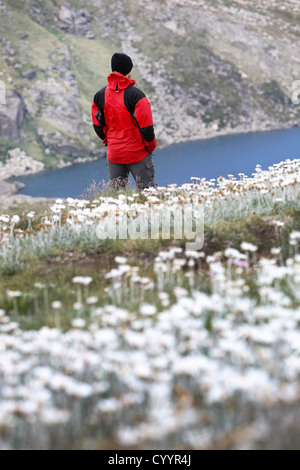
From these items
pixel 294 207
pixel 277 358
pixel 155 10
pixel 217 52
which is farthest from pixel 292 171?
pixel 155 10

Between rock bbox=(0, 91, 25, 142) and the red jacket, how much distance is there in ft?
350

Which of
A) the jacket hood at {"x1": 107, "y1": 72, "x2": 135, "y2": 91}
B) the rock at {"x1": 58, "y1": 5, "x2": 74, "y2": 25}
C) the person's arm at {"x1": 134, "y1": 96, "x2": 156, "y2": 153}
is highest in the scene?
the rock at {"x1": 58, "y1": 5, "x2": 74, "y2": 25}

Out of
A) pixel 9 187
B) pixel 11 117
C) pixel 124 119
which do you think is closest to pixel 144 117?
pixel 124 119

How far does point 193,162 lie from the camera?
296ft

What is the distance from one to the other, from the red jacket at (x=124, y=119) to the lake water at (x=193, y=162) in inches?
2371

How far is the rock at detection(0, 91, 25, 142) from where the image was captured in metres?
108

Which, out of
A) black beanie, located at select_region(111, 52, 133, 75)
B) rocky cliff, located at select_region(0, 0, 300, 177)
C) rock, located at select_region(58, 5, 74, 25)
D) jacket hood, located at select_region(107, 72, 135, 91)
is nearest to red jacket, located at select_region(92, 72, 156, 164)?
jacket hood, located at select_region(107, 72, 135, 91)

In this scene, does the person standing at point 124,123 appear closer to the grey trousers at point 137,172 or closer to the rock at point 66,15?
the grey trousers at point 137,172

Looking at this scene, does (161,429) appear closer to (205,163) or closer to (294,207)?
(294,207)

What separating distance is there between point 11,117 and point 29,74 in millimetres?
21002

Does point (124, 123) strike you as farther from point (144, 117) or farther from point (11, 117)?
point (11, 117)

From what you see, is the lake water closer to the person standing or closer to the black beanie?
the person standing

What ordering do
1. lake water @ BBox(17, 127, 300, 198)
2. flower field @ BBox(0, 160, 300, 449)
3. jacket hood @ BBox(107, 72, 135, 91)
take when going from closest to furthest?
flower field @ BBox(0, 160, 300, 449) < jacket hood @ BBox(107, 72, 135, 91) < lake water @ BBox(17, 127, 300, 198)

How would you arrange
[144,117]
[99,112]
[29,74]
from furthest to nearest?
[29,74]
[99,112]
[144,117]
